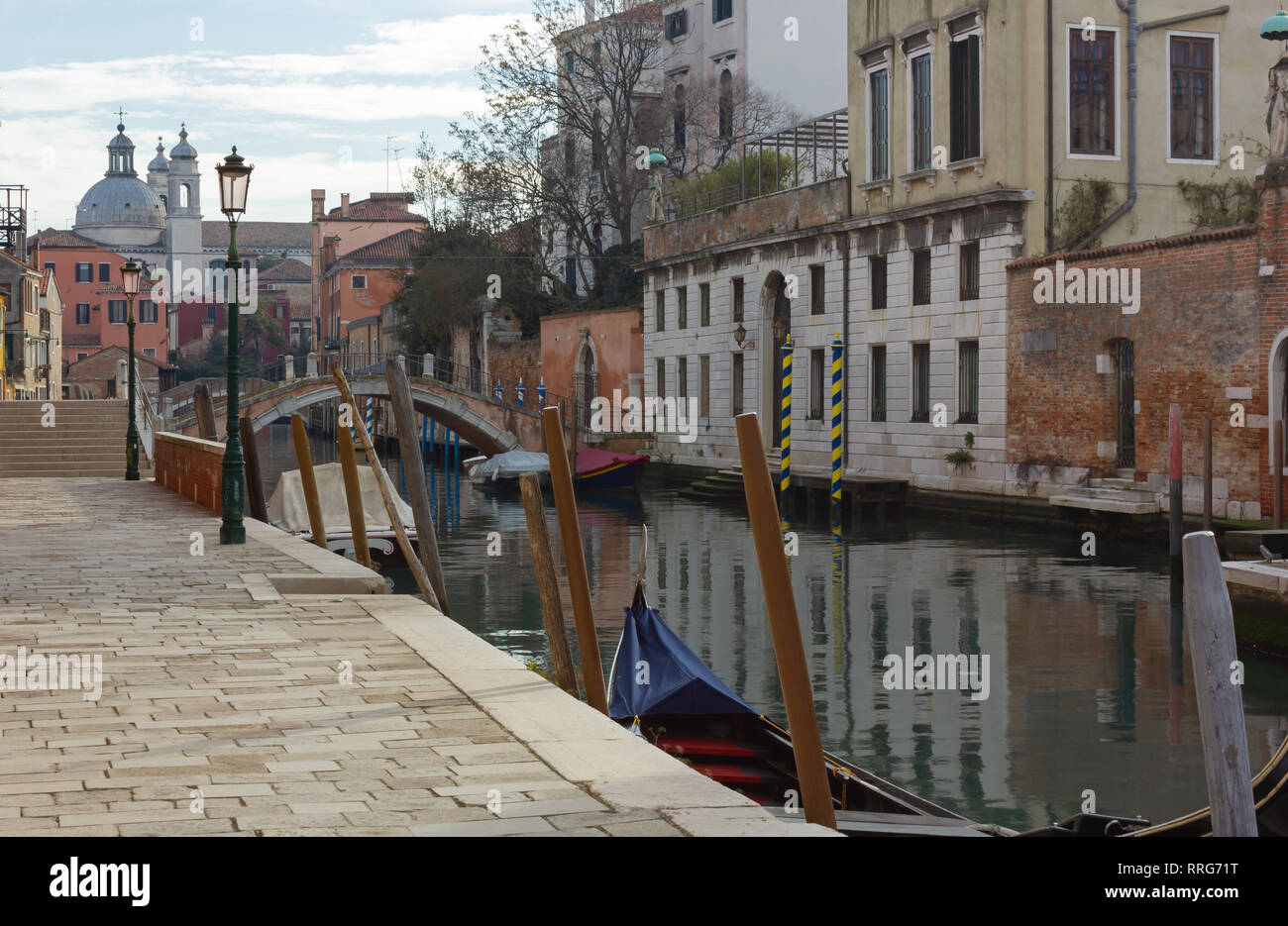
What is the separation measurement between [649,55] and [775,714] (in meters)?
32.5

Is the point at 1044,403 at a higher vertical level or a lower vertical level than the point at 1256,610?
higher

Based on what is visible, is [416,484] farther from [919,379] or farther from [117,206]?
[117,206]

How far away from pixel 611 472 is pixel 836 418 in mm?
5860

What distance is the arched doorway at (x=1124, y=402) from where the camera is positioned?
66.2ft

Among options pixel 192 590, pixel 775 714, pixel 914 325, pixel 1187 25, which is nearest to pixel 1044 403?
pixel 914 325

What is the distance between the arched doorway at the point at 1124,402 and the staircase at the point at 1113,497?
0.42 metres

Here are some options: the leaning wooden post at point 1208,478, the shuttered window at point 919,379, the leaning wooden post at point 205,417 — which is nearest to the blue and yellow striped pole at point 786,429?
the shuttered window at point 919,379

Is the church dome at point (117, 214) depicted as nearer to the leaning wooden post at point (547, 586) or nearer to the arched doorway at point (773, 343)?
the arched doorway at point (773, 343)
